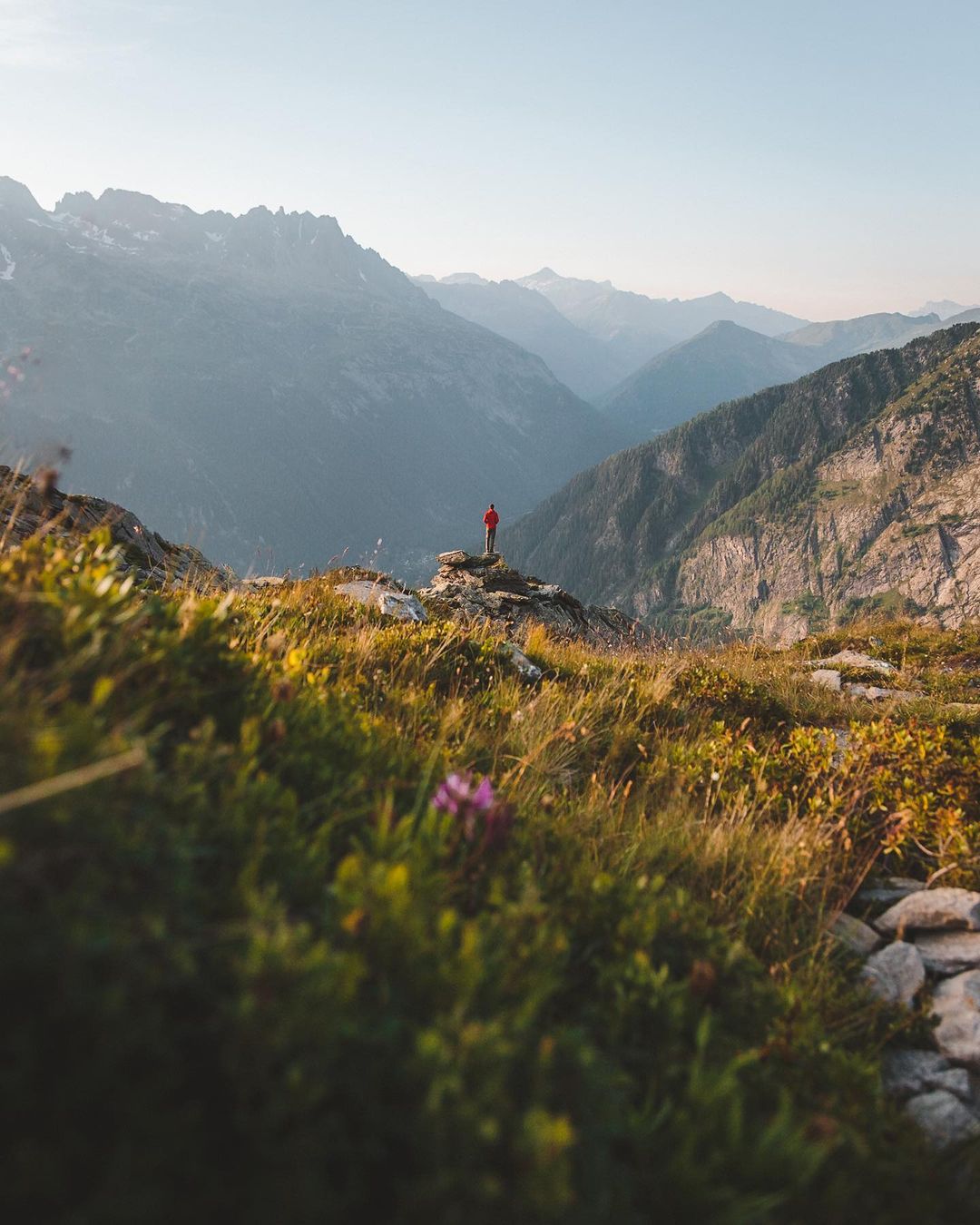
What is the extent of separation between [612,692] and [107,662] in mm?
5041

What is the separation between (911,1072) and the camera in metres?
2.89

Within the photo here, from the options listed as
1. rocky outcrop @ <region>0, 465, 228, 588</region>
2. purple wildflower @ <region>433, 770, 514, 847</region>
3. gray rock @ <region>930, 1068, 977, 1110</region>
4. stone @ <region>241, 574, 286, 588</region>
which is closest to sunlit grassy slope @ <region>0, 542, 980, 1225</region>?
purple wildflower @ <region>433, 770, 514, 847</region>

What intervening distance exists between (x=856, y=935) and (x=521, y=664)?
13.2 ft

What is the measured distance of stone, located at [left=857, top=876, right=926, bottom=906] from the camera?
423 cm

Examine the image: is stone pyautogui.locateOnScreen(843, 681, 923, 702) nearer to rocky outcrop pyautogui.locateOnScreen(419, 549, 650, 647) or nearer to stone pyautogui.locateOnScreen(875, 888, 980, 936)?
rocky outcrop pyautogui.locateOnScreen(419, 549, 650, 647)

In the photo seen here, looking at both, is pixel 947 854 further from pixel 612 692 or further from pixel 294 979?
pixel 294 979

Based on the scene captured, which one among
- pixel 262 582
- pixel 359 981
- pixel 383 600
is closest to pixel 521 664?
pixel 383 600

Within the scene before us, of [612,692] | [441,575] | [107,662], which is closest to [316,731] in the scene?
[107,662]

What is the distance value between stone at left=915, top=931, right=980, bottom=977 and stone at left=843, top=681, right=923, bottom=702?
6.29 meters

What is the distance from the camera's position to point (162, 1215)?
1243mm

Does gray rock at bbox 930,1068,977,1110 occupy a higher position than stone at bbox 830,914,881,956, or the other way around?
stone at bbox 830,914,881,956

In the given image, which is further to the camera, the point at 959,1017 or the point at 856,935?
the point at 856,935

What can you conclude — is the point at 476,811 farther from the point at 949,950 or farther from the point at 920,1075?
the point at 949,950

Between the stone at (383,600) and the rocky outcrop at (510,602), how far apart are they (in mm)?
2617
